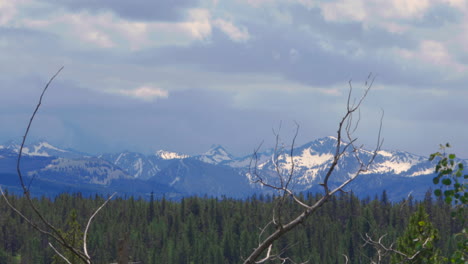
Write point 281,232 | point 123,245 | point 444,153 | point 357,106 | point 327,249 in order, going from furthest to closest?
point 327,249, point 444,153, point 357,106, point 281,232, point 123,245

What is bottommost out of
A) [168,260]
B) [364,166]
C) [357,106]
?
[168,260]

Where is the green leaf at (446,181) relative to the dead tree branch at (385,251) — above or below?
above

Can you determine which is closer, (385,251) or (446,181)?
(446,181)

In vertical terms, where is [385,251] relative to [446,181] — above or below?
below

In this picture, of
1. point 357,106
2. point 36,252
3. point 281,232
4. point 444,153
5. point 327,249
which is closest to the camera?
point 281,232

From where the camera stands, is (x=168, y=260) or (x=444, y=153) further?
(x=168, y=260)

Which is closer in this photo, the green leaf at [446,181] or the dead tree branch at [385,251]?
the green leaf at [446,181]

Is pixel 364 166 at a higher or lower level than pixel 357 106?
lower

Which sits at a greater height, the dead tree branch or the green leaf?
the green leaf

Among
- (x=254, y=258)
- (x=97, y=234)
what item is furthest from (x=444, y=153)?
(x=97, y=234)

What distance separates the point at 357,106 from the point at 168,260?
18079cm

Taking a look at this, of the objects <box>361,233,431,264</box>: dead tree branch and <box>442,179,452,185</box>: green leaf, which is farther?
<box>361,233,431,264</box>: dead tree branch

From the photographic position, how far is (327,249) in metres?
196

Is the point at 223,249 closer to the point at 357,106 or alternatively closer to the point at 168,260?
the point at 168,260
